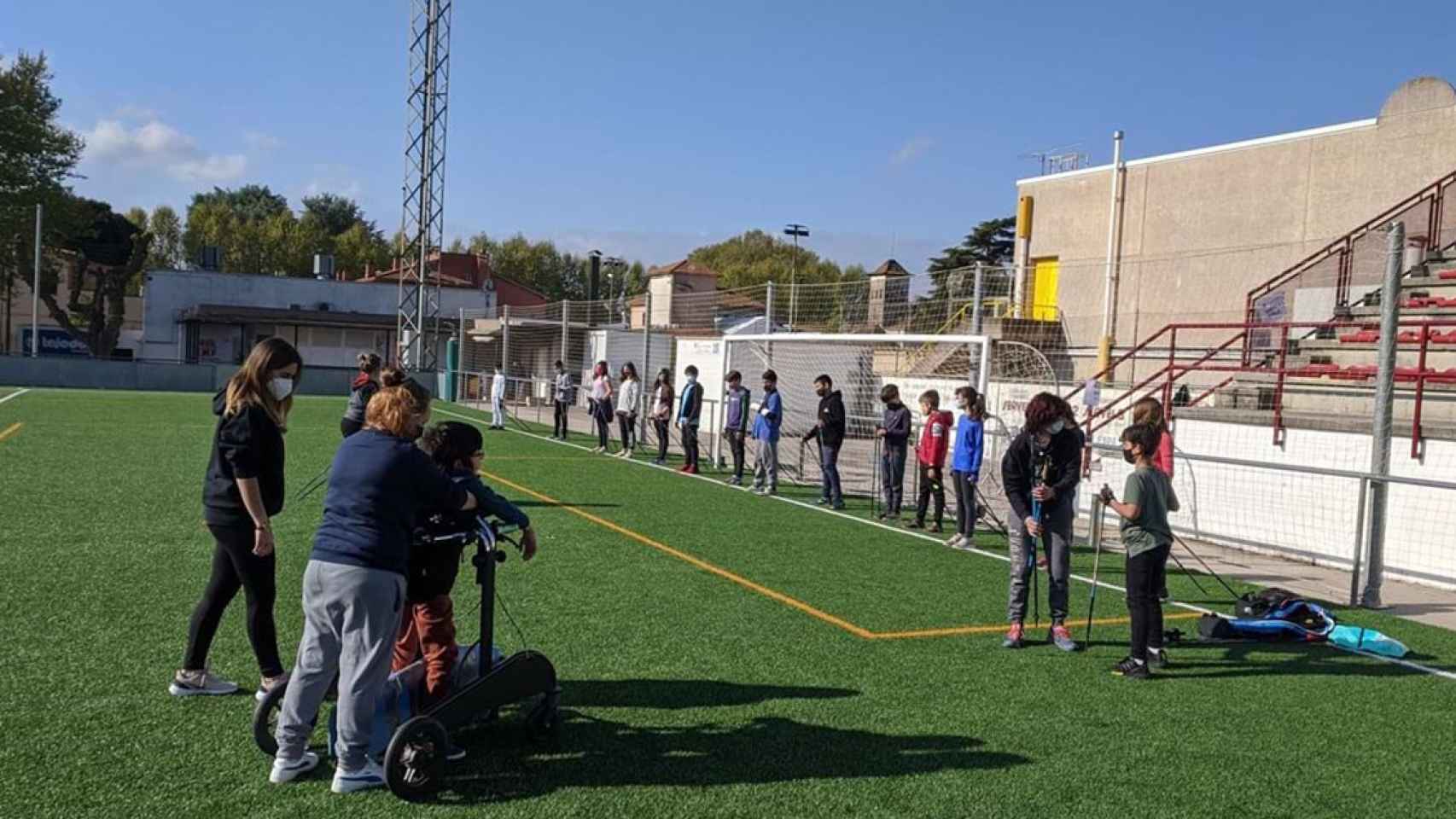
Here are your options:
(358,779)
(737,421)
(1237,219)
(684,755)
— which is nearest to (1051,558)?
(684,755)

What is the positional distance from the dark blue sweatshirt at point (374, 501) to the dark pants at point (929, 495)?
29.2 ft

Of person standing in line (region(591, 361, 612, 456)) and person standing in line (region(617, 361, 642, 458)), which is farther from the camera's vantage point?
person standing in line (region(591, 361, 612, 456))

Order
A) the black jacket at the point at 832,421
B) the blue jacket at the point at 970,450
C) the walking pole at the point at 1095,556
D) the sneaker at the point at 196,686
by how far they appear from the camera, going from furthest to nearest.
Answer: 1. the black jacket at the point at 832,421
2. the blue jacket at the point at 970,450
3. the walking pole at the point at 1095,556
4. the sneaker at the point at 196,686

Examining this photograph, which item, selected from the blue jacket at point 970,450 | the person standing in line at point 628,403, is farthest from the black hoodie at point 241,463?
the person standing in line at point 628,403

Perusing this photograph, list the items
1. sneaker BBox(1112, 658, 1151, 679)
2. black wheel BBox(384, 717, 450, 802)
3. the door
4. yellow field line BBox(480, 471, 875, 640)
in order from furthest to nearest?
the door → yellow field line BBox(480, 471, 875, 640) → sneaker BBox(1112, 658, 1151, 679) → black wheel BBox(384, 717, 450, 802)

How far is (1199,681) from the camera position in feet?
21.3

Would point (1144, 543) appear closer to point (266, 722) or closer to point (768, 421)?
point (266, 722)

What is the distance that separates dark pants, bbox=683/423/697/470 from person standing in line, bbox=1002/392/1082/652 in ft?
33.3

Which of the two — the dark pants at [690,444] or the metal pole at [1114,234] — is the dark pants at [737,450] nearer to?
the dark pants at [690,444]

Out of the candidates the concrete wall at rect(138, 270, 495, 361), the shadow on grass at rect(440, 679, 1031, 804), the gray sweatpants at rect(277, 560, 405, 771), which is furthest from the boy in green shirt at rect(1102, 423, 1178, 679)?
the concrete wall at rect(138, 270, 495, 361)

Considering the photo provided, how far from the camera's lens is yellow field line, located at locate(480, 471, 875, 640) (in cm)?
756

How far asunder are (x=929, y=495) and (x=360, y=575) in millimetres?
9198

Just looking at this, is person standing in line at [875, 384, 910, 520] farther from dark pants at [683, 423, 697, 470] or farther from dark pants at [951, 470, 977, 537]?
dark pants at [683, 423, 697, 470]

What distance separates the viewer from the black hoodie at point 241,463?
15.9 ft
